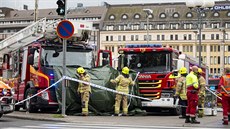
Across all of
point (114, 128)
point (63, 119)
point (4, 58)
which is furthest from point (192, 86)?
point (4, 58)

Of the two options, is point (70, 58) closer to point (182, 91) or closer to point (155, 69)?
point (155, 69)

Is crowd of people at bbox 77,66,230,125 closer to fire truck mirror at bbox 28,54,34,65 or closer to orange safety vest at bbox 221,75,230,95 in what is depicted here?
orange safety vest at bbox 221,75,230,95

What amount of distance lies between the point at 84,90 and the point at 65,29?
240 cm

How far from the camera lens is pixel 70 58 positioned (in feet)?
65.7

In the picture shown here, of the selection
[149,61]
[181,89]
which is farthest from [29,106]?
[181,89]

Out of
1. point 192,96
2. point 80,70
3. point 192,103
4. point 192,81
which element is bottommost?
point 192,103

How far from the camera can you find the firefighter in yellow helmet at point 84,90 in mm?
18297

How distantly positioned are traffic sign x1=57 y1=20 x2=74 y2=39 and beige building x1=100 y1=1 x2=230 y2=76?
99095 millimetres

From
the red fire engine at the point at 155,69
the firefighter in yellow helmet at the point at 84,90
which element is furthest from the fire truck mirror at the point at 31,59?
the red fire engine at the point at 155,69

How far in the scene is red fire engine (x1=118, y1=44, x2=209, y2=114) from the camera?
19.8 m

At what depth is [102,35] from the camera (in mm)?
123375

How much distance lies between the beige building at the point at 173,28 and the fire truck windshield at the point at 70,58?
316 feet

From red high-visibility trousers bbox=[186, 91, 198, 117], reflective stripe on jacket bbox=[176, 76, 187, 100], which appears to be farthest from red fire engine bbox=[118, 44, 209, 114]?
red high-visibility trousers bbox=[186, 91, 198, 117]

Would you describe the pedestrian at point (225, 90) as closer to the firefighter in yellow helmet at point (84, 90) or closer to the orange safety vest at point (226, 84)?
the orange safety vest at point (226, 84)
